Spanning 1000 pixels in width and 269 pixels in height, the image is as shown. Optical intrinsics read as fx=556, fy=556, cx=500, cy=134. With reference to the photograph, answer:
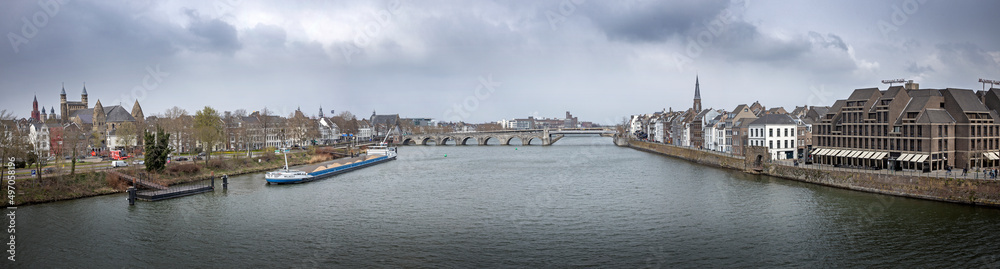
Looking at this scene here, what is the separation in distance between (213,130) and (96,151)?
28.0m

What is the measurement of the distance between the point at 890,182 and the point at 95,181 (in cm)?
6054

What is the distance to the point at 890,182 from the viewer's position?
4044 centimetres

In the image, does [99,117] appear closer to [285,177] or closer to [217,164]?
[217,164]

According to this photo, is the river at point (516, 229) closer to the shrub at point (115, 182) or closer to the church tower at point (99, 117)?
the shrub at point (115, 182)

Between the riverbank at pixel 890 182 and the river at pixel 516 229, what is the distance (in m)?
1.22

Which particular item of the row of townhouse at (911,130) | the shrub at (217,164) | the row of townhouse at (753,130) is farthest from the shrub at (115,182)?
the row of townhouse at (753,130)

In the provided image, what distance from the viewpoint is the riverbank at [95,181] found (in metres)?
38.6

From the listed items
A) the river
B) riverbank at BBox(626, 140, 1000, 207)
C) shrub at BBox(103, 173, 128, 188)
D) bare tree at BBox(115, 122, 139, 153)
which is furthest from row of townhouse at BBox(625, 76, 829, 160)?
bare tree at BBox(115, 122, 139, 153)

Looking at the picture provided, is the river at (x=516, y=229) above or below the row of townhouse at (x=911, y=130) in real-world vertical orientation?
below

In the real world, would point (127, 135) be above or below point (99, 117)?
below

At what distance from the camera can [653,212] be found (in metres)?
35.2

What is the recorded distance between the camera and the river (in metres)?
24.6

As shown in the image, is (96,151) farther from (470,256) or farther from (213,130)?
(470,256)

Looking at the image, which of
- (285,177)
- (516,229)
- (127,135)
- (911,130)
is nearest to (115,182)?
(285,177)
